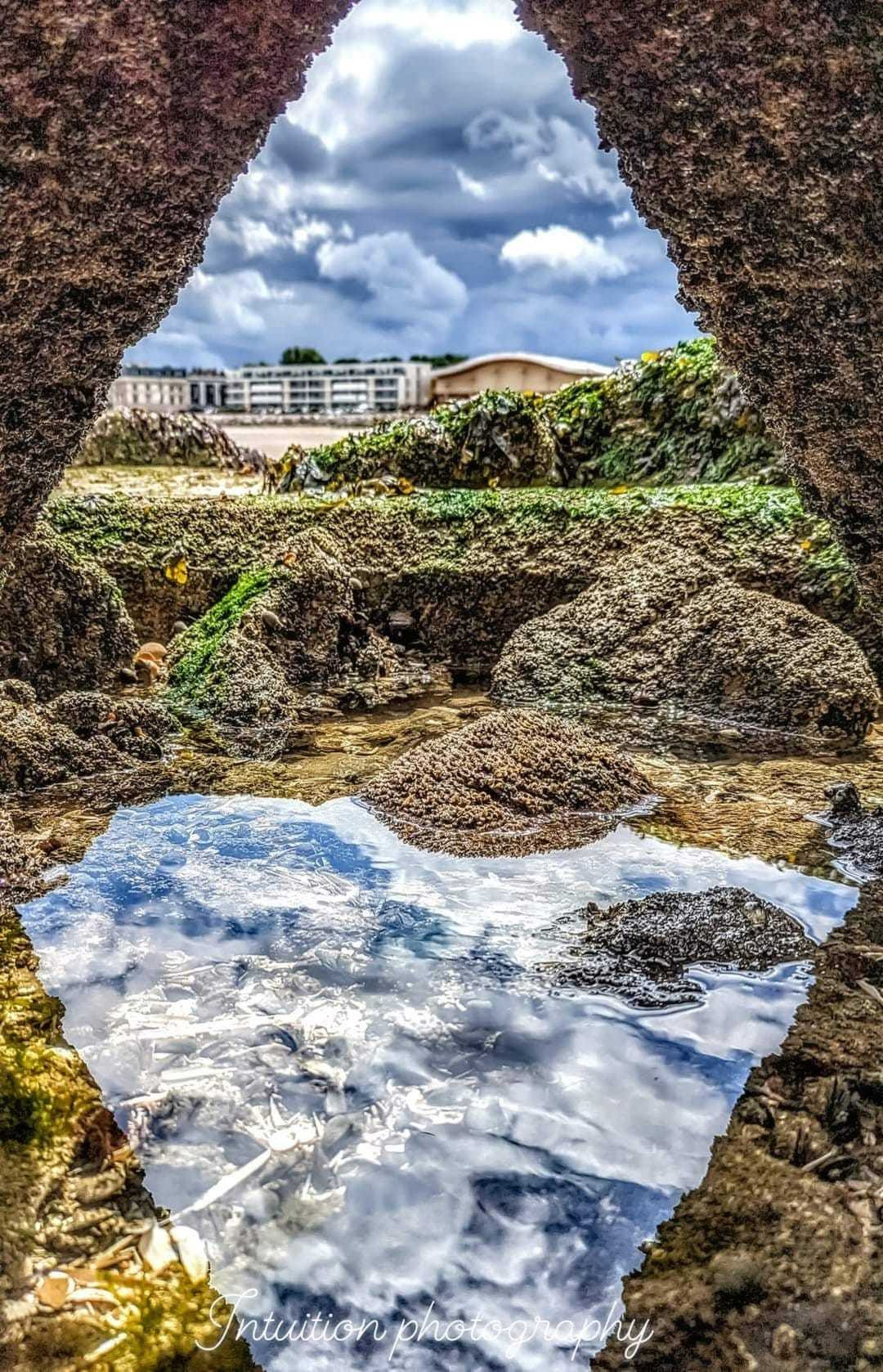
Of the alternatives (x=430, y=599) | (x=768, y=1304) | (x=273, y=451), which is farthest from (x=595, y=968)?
(x=273, y=451)

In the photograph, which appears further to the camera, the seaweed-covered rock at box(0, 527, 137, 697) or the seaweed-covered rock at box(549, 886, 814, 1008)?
the seaweed-covered rock at box(0, 527, 137, 697)

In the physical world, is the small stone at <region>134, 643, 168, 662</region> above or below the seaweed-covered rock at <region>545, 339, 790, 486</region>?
below

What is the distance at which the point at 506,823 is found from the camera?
4711 millimetres

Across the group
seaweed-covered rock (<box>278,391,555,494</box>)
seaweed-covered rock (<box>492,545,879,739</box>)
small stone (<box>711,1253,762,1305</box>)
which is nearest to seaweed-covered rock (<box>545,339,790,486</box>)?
seaweed-covered rock (<box>278,391,555,494</box>)

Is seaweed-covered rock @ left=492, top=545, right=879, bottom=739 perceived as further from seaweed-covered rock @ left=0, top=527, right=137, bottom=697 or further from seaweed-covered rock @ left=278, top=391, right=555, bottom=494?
seaweed-covered rock @ left=0, top=527, right=137, bottom=697

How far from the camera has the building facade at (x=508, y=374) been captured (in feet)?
50.2

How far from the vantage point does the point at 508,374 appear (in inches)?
631

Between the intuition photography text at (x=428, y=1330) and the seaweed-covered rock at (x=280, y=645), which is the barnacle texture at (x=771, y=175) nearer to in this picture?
the intuition photography text at (x=428, y=1330)

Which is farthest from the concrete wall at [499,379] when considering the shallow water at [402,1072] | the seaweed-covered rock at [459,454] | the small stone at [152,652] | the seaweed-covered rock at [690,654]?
the shallow water at [402,1072]

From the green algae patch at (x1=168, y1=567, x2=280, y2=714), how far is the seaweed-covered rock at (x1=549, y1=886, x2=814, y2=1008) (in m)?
3.60

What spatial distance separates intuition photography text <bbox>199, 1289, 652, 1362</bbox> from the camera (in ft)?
6.86

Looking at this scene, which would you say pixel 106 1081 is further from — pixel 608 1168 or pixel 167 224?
pixel 167 224

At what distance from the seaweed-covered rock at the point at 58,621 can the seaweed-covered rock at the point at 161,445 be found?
5840 millimetres

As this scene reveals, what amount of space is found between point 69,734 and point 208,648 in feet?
5.56
